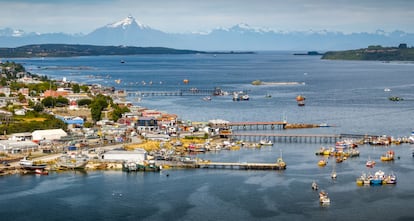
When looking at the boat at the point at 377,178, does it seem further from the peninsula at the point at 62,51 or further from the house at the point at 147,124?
the peninsula at the point at 62,51

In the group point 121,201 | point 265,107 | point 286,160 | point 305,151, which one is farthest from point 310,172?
point 265,107

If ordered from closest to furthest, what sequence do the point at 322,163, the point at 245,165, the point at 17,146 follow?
1. the point at 245,165
2. the point at 322,163
3. the point at 17,146

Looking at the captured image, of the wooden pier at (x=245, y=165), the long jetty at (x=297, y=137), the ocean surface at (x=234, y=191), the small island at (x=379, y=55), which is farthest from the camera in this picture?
the small island at (x=379, y=55)

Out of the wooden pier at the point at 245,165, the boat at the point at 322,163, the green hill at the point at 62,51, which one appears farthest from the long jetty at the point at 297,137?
the green hill at the point at 62,51

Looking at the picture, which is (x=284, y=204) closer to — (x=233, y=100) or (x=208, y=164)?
(x=208, y=164)

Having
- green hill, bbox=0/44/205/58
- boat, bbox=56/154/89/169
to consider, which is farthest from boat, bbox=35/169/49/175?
green hill, bbox=0/44/205/58

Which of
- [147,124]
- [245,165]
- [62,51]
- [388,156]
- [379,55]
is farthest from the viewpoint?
[62,51]

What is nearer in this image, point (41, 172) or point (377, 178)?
point (377, 178)

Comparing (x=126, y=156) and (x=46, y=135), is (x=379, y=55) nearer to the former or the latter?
(x=46, y=135)

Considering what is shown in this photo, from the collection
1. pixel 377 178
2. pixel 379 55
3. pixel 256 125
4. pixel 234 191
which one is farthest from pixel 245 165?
→ pixel 379 55
